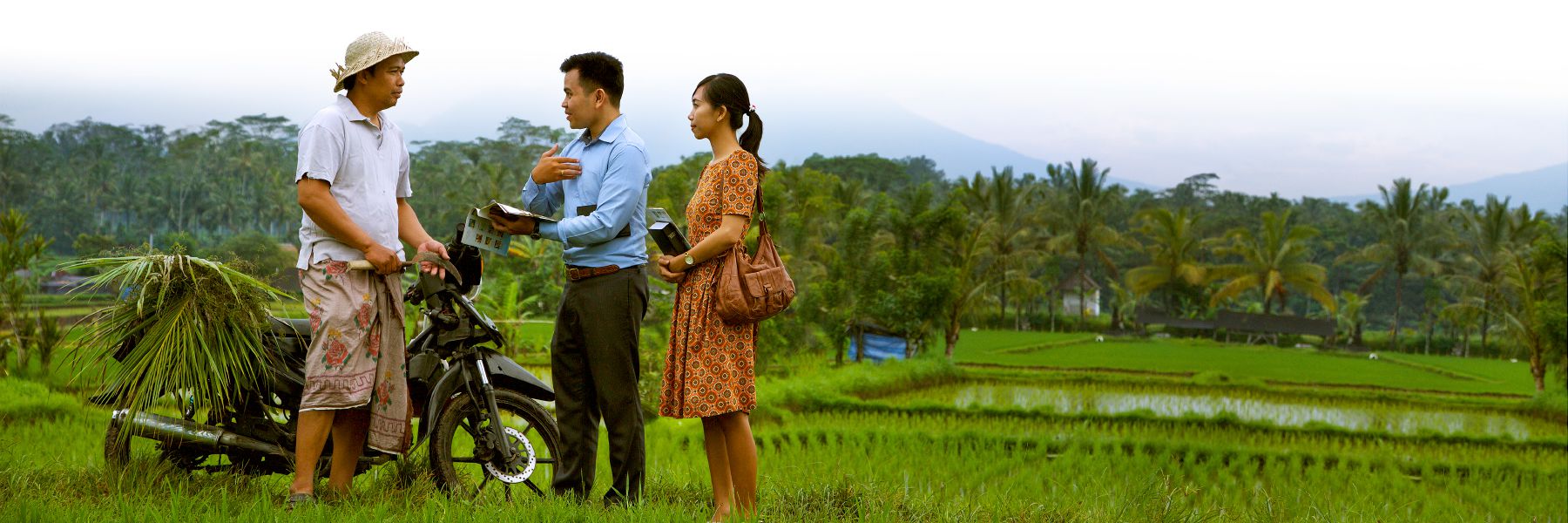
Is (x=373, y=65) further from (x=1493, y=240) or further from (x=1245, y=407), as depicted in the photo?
(x=1493, y=240)

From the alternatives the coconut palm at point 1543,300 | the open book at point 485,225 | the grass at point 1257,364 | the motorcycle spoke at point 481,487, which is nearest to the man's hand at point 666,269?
the open book at point 485,225

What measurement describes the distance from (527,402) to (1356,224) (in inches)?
1532

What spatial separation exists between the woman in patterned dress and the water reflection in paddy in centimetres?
614

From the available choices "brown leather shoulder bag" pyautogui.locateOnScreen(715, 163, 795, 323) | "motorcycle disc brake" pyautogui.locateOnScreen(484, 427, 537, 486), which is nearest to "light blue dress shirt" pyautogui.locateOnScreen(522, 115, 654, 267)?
"brown leather shoulder bag" pyautogui.locateOnScreen(715, 163, 795, 323)

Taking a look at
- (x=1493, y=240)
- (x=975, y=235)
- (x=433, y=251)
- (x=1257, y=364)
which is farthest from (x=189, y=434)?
(x=1493, y=240)

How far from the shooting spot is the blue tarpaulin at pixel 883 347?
13.4 meters

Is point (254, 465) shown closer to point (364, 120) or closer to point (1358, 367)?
point (364, 120)

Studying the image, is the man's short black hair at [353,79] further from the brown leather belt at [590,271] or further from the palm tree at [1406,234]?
the palm tree at [1406,234]

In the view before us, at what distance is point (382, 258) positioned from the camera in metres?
3.02

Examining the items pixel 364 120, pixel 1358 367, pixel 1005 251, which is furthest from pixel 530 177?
pixel 1005 251

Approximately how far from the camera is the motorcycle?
10.9 ft

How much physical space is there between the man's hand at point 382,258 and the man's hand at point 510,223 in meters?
0.30

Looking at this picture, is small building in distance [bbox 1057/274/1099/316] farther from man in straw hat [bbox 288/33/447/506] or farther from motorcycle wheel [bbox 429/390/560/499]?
man in straw hat [bbox 288/33/447/506]

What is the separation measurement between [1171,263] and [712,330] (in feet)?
88.7
